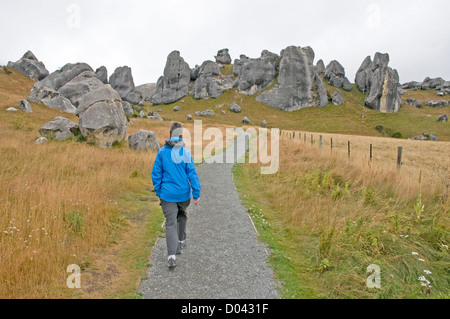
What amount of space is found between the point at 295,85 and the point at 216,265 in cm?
9984

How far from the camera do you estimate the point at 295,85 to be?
97.2m

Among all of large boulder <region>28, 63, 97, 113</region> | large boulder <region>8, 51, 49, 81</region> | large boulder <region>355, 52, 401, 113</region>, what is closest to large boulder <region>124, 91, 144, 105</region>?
large boulder <region>8, 51, 49, 81</region>

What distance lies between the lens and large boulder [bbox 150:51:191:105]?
10891 cm

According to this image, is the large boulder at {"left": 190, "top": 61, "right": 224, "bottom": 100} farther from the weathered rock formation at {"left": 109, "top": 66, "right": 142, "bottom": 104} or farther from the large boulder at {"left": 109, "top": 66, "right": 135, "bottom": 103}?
the large boulder at {"left": 109, "top": 66, "right": 135, "bottom": 103}

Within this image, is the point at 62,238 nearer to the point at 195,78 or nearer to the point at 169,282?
the point at 169,282

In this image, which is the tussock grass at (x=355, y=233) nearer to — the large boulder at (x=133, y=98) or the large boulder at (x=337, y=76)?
the large boulder at (x=133, y=98)

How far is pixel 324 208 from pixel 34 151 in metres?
13.4

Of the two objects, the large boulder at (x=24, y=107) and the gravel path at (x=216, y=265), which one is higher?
the large boulder at (x=24, y=107)

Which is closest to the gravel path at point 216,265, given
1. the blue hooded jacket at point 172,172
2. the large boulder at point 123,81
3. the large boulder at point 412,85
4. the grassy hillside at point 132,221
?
the grassy hillside at point 132,221

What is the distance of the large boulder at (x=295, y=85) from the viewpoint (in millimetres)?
96875

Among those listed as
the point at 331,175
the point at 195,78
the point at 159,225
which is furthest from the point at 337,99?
the point at 159,225

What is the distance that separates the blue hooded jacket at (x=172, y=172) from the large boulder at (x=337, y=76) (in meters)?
130

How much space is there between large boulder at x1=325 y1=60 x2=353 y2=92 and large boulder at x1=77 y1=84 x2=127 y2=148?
120179mm

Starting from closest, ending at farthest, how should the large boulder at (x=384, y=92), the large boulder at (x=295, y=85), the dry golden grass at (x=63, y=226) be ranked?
the dry golden grass at (x=63, y=226), the large boulder at (x=384, y=92), the large boulder at (x=295, y=85)
